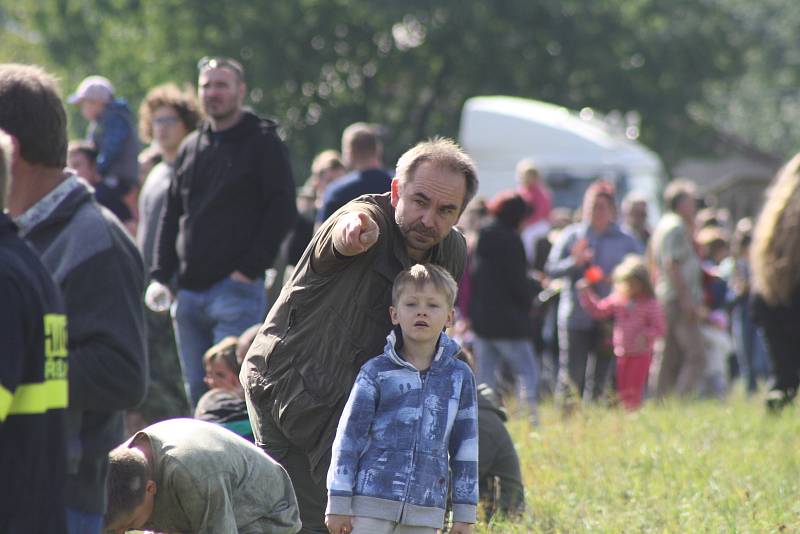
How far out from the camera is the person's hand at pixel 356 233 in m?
4.37

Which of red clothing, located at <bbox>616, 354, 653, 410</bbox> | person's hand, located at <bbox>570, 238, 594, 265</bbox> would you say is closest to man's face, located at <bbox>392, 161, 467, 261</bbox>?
red clothing, located at <bbox>616, 354, 653, 410</bbox>

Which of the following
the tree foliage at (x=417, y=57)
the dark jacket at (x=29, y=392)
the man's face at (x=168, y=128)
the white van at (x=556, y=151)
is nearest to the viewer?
the dark jacket at (x=29, y=392)

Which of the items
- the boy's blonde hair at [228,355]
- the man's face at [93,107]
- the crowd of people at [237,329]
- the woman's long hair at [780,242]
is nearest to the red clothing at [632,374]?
A: the crowd of people at [237,329]

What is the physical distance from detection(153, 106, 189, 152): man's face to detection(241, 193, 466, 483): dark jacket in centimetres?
421

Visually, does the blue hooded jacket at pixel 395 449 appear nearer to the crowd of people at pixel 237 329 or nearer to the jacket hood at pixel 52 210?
the crowd of people at pixel 237 329

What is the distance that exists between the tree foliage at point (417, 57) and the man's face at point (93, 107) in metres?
25.4

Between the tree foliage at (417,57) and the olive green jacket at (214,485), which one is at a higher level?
the tree foliage at (417,57)

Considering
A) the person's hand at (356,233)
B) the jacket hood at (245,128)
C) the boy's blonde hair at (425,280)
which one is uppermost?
the jacket hood at (245,128)

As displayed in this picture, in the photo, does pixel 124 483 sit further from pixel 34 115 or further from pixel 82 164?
pixel 82 164

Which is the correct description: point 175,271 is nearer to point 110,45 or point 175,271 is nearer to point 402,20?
point 402,20

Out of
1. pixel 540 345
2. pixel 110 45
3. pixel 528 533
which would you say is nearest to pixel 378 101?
pixel 110 45

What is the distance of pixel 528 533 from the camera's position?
6234 mm

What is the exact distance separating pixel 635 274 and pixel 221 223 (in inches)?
194

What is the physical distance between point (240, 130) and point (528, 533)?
9.08 ft
